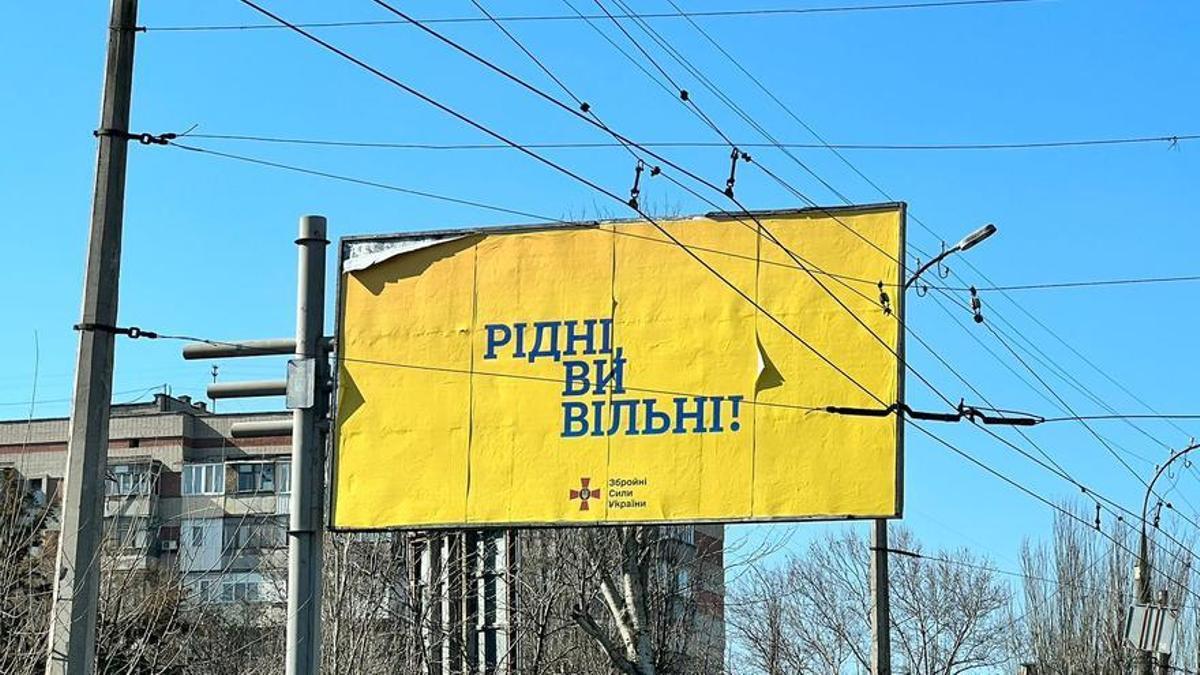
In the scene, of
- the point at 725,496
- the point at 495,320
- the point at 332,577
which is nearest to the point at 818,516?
the point at 725,496

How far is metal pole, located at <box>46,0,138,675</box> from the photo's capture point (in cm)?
1112

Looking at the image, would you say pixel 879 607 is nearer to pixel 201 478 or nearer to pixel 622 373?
pixel 622 373

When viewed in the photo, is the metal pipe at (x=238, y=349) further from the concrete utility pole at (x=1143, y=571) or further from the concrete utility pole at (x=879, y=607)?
the concrete utility pole at (x=1143, y=571)

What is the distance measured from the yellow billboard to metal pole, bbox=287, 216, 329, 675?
185cm

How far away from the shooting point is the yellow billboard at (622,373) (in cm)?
1673

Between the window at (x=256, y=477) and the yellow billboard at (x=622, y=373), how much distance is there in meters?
64.3

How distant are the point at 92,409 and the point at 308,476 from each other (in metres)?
4.20

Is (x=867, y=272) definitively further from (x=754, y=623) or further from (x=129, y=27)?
(x=754, y=623)

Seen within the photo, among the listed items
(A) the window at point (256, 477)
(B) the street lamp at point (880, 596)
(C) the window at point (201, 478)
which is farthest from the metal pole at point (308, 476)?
(C) the window at point (201, 478)

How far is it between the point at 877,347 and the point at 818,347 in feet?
1.78

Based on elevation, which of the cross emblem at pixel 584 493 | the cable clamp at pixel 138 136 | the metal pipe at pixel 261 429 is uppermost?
the cable clamp at pixel 138 136

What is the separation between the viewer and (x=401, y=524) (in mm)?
17594

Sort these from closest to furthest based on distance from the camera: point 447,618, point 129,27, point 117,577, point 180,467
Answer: point 129,27 < point 117,577 < point 447,618 < point 180,467

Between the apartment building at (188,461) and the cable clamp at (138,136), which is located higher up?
the apartment building at (188,461)
